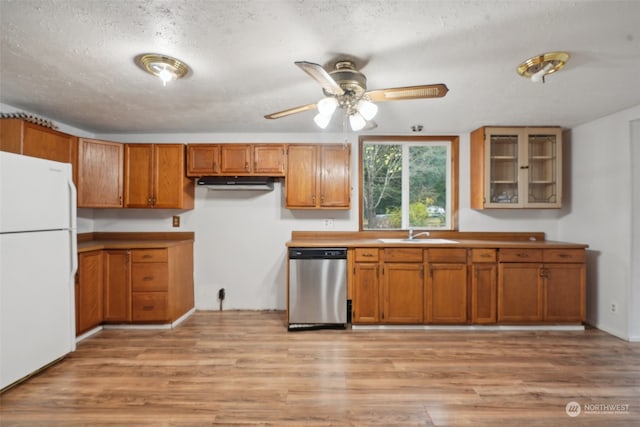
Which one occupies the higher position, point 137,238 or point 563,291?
point 137,238

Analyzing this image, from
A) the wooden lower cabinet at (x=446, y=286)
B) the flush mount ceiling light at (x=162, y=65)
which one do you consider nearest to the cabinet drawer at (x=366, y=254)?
the wooden lower cabinet at (x=446, y=286)

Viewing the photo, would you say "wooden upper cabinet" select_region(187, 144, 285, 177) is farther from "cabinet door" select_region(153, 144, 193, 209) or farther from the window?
the window

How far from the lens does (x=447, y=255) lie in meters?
3.08

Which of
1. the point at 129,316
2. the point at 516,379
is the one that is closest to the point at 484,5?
the point at 516,379

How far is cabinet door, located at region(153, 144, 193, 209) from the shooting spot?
11.2 ft

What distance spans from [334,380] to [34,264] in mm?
2361

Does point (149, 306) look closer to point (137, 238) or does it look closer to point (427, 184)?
point (137, 238)

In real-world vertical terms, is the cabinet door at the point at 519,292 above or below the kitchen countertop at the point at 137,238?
below

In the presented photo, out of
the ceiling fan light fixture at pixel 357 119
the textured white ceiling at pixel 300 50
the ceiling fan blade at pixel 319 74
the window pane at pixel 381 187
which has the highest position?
the textured white ceiling at pixel 300 50

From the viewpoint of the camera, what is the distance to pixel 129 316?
10.0ft

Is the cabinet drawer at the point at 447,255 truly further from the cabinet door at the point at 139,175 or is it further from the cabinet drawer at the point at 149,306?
the cabinet door at the point at 139,175

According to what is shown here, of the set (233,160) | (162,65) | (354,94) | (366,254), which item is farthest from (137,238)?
(354,94)

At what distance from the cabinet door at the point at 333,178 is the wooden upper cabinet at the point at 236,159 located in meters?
0.50

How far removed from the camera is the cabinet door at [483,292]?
307cm
